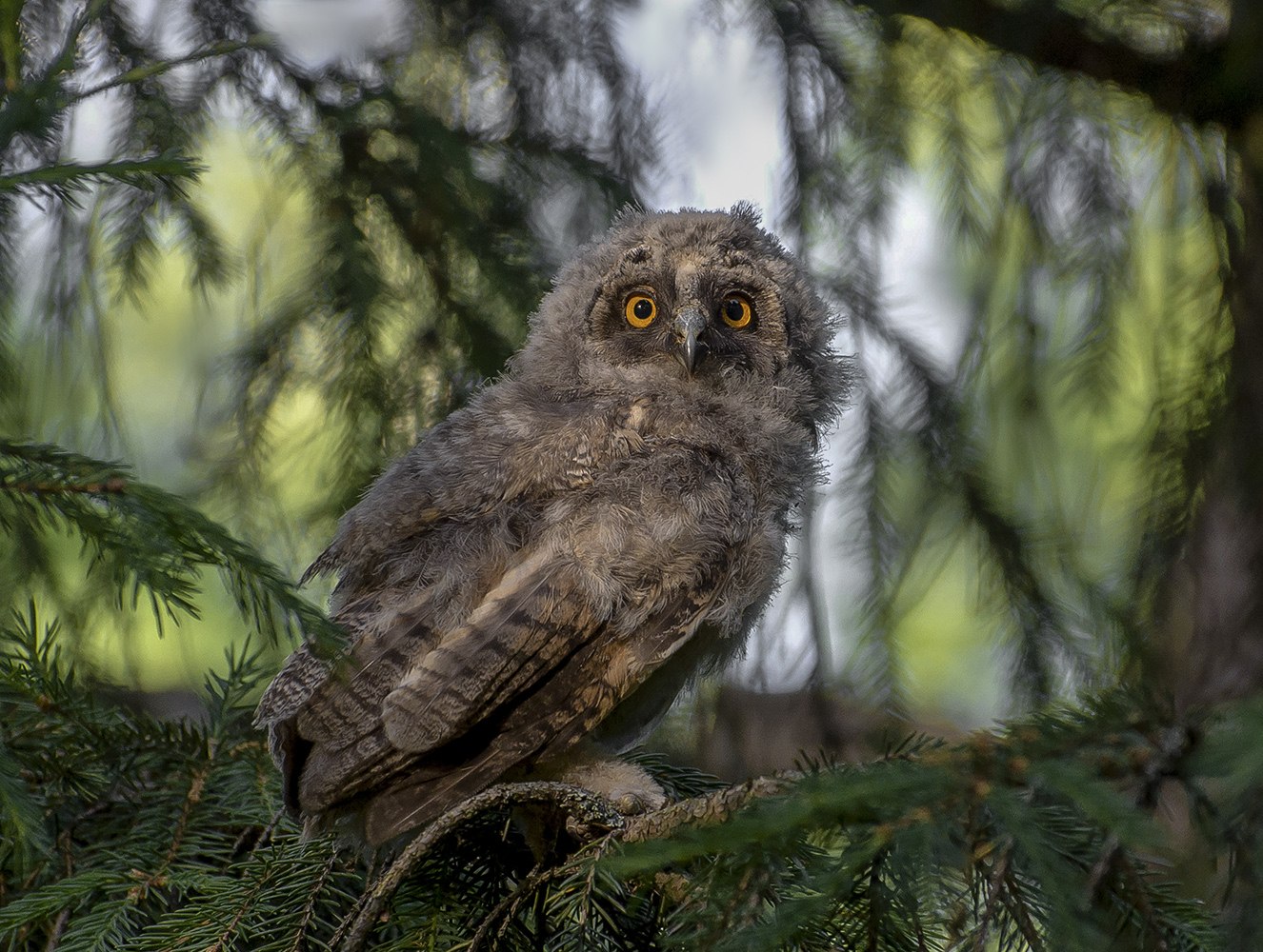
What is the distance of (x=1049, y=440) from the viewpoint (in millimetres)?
2455

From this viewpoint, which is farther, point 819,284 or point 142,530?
point 819,284

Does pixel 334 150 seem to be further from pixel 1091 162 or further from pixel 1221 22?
pixel 1221 22

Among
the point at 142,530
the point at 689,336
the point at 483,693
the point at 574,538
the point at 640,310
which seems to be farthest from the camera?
the point at 640,310

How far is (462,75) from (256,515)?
3.88 feet

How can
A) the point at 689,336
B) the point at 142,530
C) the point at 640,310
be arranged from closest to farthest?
the point at 142,530 → the point at 689,336 → the point at 640,310

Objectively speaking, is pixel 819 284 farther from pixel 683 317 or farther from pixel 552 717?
pixel 552 717

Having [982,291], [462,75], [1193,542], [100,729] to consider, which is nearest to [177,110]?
[462,75]

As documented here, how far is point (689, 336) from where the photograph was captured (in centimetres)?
221

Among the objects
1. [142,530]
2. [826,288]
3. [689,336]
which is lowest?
[142,530]

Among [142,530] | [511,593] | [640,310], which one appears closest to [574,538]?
[511,593]

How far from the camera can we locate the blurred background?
235 cm

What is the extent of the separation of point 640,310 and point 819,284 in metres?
0.50

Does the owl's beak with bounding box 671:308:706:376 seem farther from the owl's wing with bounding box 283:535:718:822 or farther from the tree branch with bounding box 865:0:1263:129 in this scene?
the tree branch with bounding box 865:0:1263:129

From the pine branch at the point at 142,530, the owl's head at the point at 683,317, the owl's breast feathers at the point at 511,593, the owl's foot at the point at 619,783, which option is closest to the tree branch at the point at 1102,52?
the owl's head at the point at 683,317
